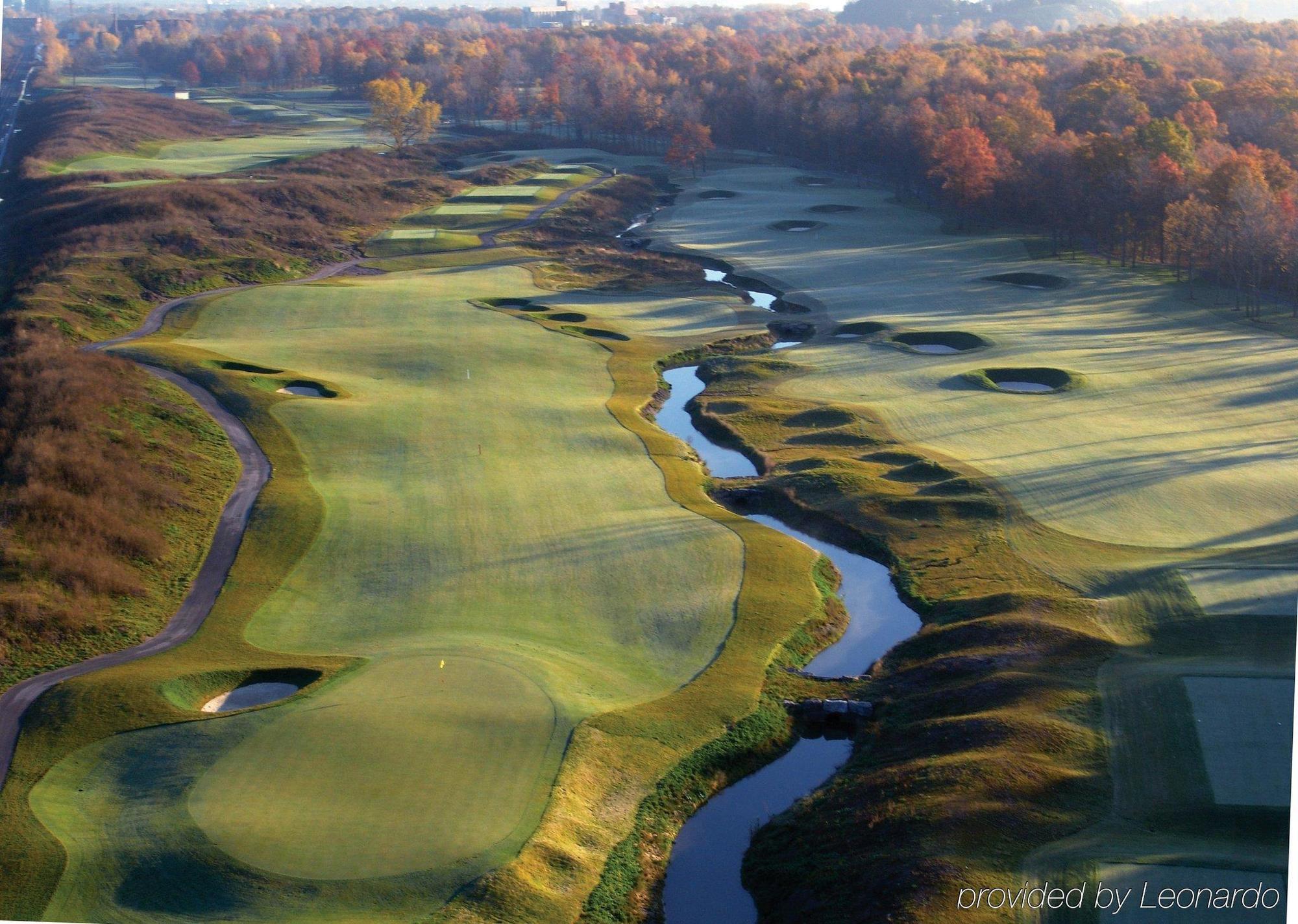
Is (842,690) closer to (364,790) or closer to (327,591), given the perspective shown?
(364,790)

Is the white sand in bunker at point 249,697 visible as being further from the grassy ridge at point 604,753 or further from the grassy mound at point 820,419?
the grassy mound at point 820,419

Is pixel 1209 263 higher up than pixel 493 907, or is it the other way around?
pixel 1209 263

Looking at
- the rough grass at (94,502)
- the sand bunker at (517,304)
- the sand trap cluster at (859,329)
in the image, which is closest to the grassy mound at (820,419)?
the sand trap cluster at (859,329)

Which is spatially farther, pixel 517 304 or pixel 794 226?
pixel 794 226

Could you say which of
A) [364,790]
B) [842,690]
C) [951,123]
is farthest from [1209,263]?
[364,790]

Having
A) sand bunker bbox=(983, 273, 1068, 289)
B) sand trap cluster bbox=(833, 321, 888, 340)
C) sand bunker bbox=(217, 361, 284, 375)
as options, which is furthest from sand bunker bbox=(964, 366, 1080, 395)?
sand bunker bbox=(217, 361, 284, 375)

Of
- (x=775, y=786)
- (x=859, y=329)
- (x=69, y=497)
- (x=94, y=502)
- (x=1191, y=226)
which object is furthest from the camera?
(x=1191, y=226)

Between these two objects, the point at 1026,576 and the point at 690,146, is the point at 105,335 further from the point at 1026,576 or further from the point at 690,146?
the point at 690,146

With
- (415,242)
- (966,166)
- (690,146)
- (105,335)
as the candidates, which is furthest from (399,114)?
(105,335)
